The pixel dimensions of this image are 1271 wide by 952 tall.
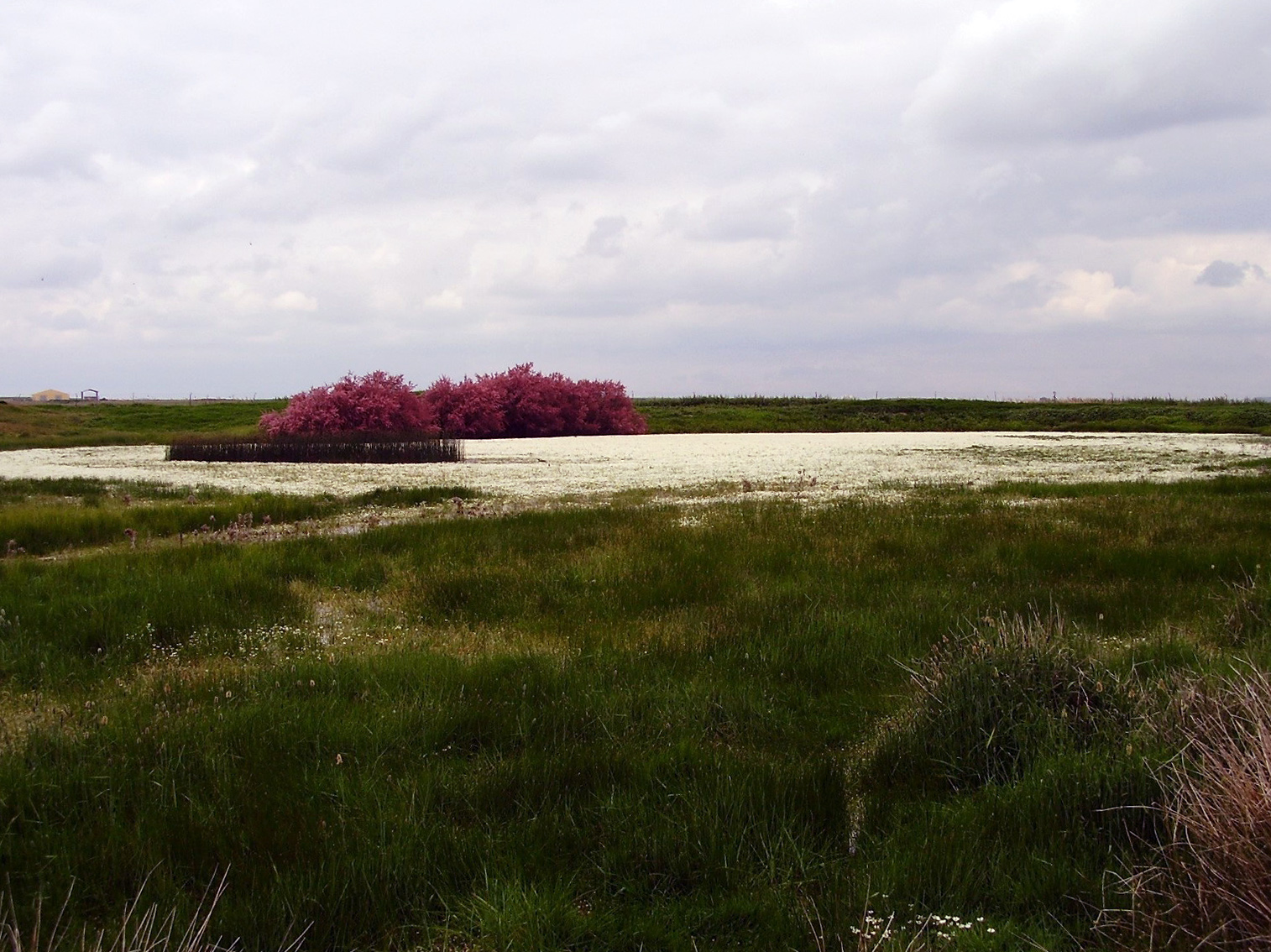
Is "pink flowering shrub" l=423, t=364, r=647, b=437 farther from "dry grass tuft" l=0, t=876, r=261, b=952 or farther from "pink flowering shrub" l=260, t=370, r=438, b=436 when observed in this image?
"dry grass tuft" l=0, t=876, r=261, b=952

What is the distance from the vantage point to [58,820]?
4.42 m

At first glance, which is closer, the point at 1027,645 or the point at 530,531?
the point at 1027,645

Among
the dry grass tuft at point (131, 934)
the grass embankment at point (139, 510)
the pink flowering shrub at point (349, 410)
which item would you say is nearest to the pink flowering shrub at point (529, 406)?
the pink flowering shrub at point (349, 410)

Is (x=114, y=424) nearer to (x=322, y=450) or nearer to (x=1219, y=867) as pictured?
(x=322, y=450)

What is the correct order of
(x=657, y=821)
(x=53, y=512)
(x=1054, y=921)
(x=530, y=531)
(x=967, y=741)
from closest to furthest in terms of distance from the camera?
(x=1054, y=921), (x=657, y=821), (x=967, y=741), (x=530, y=531), (x=53, y=512)

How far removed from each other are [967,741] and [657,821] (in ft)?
6.22

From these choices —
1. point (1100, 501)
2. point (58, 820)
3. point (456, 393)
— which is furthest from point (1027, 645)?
point (456, 393)

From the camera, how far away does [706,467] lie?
98.8ft

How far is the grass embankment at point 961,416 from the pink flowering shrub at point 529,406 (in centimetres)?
637

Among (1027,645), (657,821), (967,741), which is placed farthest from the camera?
(1027,645)

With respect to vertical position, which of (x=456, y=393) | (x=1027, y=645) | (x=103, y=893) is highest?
(x=456, y=393)

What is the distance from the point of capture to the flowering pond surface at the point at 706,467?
890 inches

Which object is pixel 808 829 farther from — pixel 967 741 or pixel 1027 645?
pixel 1027 645

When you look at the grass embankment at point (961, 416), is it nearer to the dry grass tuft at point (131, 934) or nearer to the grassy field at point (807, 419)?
the grassy field at point (807, 419)
